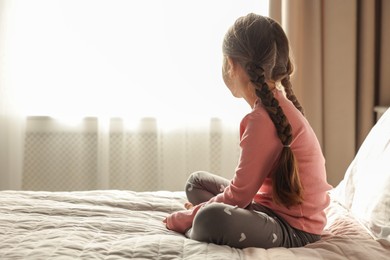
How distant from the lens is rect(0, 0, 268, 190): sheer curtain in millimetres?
3129

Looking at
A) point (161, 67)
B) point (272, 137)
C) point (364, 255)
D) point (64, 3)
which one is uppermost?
point (64, 3)

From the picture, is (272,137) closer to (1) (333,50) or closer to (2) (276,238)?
(2) (276,238)

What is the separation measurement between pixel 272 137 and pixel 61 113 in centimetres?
192

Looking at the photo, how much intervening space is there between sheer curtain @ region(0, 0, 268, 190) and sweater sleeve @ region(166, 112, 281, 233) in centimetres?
165

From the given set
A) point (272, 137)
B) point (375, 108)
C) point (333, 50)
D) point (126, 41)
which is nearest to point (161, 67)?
point (126, 41)

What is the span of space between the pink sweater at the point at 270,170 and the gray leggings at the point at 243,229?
0.03m

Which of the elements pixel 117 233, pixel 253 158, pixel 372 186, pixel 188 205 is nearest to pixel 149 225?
pixel 117 233

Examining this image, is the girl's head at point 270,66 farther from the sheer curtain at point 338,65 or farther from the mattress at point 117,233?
the sheer curtain at point 338,65

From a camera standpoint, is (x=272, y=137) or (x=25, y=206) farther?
(x=25, y=206)

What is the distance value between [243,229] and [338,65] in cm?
177

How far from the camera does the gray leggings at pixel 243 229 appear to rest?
1394 mm

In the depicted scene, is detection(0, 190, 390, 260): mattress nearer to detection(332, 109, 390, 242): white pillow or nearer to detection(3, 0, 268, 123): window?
detection(332, 109, 390, 242): white pillow

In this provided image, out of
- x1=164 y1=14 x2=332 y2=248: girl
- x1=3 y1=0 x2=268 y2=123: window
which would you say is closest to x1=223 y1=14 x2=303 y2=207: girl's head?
x1=164 y1=14 x2=332 y2=248: girl

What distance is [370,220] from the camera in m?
1.52
